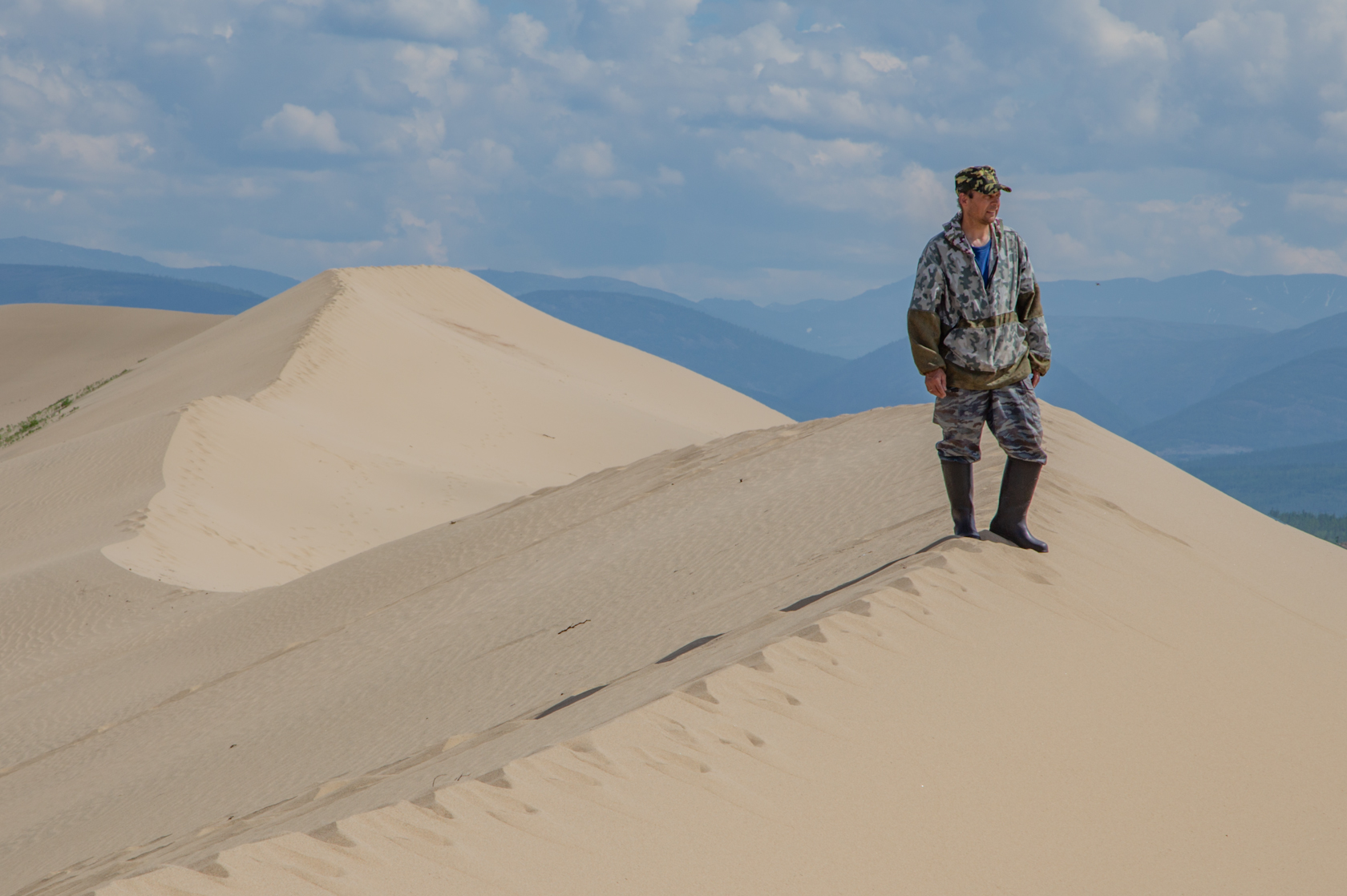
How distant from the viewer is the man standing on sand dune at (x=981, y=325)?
4250 millimetres

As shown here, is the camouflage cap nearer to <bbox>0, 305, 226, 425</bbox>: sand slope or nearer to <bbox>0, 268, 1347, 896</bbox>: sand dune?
<bbox>0, 268, 1347, 896</bbox>: sand dune

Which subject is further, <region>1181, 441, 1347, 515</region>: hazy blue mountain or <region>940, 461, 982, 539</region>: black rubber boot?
<region>1181, 441, 1347, 515</region>: hazy blue mountain

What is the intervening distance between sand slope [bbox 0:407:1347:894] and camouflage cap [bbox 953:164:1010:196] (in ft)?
4.82

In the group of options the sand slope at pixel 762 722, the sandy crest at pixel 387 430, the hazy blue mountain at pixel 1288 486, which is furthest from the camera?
the hazy blue mountain at pixel 1288 486

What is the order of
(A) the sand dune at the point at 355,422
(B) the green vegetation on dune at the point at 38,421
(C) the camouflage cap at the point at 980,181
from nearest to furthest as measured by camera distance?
(C) the camouflage cap at the point at 980,181 < (A) the sand dune at the point at 355,422 < (B) the green vegetation on dune at the point at 38,421

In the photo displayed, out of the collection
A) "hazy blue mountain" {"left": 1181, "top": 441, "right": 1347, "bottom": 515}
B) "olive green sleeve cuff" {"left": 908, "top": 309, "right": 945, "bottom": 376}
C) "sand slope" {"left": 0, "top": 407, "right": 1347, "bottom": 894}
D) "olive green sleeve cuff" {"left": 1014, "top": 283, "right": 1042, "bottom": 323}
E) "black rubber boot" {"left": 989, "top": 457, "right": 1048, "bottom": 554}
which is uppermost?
"hazy blue mountain" {"left": 1181, "top": 441, "right": 1347, "bottom": 515}

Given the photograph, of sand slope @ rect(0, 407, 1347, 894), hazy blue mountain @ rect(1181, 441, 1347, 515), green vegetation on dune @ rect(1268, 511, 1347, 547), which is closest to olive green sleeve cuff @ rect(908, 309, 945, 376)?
sand slope @ rect(0, 407, 1347, 894)

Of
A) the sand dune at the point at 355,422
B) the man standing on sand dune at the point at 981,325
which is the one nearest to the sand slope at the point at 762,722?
the man standing on sand dune at the point at 981,325

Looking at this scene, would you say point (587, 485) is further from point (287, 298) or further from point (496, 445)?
point (287, 298)

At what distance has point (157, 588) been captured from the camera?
9.76 meters

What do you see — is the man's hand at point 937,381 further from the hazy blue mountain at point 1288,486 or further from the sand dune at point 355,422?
the hazy blue mountain at point 1288,486

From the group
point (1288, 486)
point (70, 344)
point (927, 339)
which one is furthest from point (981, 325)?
point (1288, 486)

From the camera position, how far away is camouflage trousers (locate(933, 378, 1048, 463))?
4.39 m

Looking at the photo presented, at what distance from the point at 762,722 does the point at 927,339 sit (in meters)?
1.78
